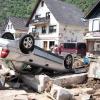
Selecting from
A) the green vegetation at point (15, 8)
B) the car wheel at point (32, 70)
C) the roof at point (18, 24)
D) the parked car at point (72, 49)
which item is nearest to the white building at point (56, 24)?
the parked car at point (72, 49)

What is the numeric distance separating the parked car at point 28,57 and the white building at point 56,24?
28.4 meters

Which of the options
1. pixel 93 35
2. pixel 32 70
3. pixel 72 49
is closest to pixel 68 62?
pixel 32 70

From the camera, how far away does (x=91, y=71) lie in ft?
48.3

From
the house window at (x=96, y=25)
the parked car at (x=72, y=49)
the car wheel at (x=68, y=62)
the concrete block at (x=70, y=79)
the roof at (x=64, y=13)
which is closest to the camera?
the concrete block at (x=70, y=79)

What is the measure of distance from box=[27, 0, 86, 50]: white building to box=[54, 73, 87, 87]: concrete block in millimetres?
29034

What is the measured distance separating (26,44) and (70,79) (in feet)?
9.28

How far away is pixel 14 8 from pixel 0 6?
7.61 m

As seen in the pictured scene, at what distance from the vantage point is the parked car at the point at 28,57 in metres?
13.0

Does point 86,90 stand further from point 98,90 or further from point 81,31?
point 81,31

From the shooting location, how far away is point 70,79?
1443 centimetres

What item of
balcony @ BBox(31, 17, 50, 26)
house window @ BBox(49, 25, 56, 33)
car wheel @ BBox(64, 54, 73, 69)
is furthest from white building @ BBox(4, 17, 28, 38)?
car wheel @ BBox(64, 54, 73, 69)

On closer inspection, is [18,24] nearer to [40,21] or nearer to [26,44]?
[40,21]

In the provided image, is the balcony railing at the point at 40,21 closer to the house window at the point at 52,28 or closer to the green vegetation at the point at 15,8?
the house window at the point at 52,28

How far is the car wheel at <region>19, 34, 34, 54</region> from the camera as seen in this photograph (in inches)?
519
